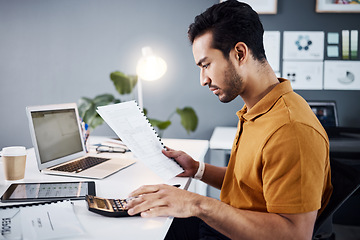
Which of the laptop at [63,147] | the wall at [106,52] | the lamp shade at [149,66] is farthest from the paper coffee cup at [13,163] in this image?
the wall at [106,52]

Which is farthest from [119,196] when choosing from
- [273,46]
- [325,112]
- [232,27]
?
[273,46]

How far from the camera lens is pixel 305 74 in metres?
2.69

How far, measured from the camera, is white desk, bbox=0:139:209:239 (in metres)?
0.78

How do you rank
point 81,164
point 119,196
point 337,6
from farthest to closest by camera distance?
point 337,6, point 81,164, point 119,196

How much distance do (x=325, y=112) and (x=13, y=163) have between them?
2.03 meters

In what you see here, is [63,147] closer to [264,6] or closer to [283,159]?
[283,159]

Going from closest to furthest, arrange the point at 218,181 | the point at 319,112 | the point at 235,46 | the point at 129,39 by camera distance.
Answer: the point at 235,46
the point at 218,181
the point at 319,112
the point at 129,39

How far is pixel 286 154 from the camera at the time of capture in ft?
2.73

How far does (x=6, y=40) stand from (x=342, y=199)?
3.10 metres

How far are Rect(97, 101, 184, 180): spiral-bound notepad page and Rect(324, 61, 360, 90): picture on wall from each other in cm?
188

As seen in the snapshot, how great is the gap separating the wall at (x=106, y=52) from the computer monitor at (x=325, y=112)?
28cm

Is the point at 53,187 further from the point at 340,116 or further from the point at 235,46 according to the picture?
the point at 340,116

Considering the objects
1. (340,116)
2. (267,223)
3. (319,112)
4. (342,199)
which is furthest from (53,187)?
(340,116)

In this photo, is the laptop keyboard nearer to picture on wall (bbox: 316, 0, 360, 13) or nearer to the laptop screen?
the laptop screen
